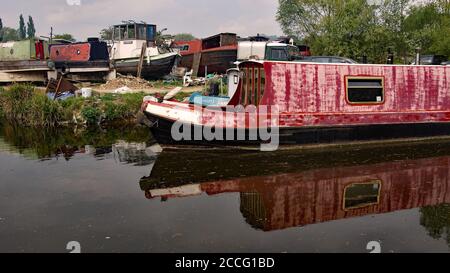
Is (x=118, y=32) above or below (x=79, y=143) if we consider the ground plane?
above

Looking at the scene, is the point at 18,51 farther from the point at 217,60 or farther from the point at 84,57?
the point at 217,60

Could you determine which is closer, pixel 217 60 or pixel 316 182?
pixel 316 182

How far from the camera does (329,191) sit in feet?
27.5

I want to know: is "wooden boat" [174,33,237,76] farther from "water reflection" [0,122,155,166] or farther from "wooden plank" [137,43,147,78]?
"water reflection" [0,122,155,166]

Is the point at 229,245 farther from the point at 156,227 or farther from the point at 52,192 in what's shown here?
the point at 52,192

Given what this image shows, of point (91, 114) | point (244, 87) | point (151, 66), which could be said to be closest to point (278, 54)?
point (244, 87)

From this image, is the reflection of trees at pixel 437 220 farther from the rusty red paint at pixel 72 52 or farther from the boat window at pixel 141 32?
the boat window at pixel 141 32

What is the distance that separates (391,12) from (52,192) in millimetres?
22308

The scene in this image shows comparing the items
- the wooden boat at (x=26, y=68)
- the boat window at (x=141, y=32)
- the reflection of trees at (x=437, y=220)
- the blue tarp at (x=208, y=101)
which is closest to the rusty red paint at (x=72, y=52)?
the wooden boat at (x=26, y=68)

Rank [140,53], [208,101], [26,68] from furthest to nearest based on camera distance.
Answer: [140,53], [26,68], [208,101]

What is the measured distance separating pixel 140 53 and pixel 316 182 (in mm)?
17211

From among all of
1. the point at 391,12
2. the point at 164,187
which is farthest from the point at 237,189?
the point at 391,12

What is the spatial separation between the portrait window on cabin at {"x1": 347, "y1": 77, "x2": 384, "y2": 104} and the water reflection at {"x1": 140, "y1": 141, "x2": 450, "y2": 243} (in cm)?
128

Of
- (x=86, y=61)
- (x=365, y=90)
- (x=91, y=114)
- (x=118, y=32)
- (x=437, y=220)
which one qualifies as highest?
(x=118, y=32)
